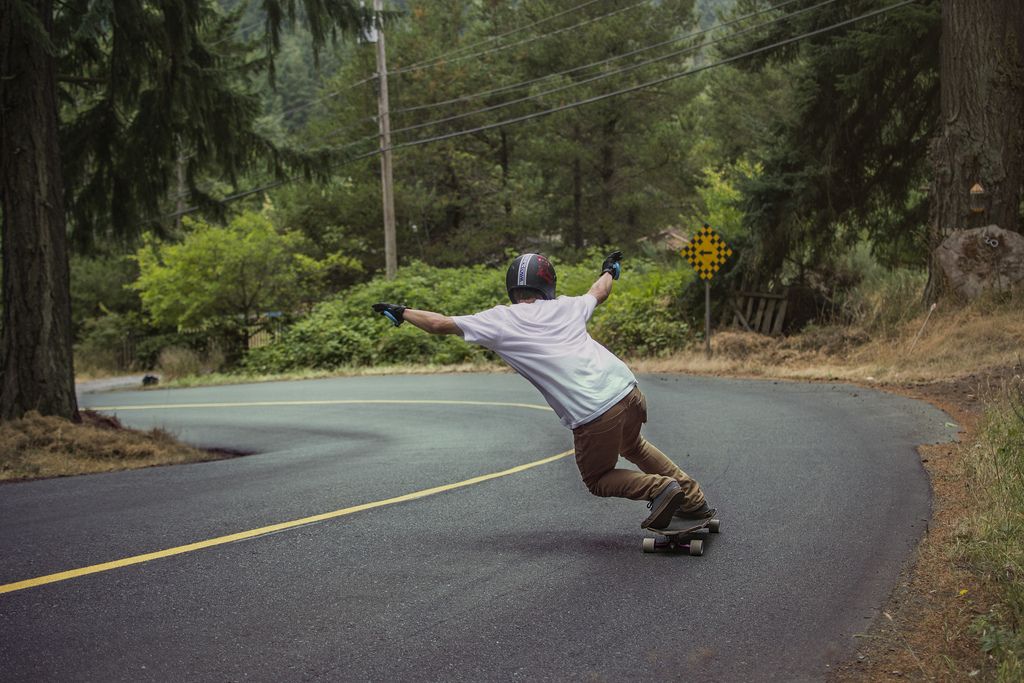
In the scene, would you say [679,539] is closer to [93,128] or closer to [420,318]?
[420,318]

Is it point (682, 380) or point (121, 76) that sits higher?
point (121, 76)

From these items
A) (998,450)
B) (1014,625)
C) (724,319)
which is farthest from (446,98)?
(1014,625)

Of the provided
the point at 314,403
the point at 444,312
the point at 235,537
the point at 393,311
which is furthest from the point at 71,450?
the point at 444,312

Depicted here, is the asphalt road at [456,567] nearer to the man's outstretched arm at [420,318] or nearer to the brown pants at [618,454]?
the brown pants at [618,454]

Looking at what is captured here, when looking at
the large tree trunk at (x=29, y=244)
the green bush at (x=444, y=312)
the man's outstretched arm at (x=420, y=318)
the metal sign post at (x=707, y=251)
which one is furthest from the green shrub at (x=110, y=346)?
the man's outstretched arm at (x=420, y=318)

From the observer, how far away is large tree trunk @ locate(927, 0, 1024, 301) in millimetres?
18078

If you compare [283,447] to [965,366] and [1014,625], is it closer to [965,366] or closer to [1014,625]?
[1014,625]

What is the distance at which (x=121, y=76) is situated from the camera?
1311 centimetres

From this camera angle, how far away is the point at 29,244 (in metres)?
11.5

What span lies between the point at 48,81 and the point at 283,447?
5.32m

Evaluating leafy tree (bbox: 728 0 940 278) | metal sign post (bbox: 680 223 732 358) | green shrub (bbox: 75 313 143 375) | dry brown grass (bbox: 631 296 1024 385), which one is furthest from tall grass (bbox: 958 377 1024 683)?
green shrub (bbox: 75 313 143 375)

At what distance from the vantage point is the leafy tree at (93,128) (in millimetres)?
11484

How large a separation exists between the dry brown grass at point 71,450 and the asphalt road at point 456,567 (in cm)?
91

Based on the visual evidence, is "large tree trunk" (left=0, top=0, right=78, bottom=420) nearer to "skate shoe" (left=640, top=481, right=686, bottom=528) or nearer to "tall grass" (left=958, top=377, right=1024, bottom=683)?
"skate shoe" (left=640, top=481, right=686, bottom=528)
